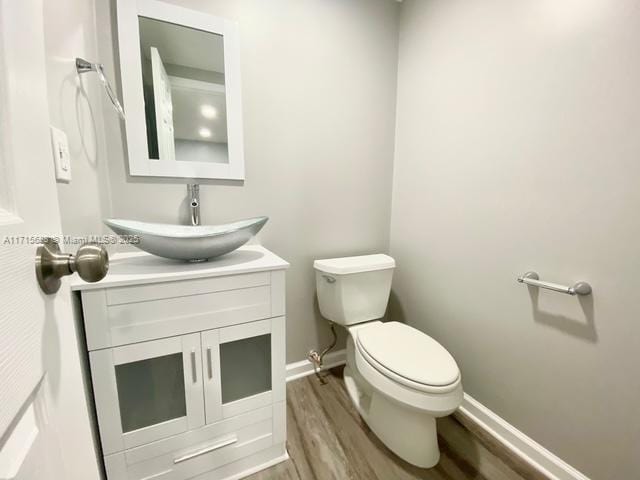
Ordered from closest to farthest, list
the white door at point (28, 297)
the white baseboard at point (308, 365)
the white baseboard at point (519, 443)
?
the white door at point (28, 297), the white baseboard at point (519, 443), the white baseboard at point (308, 365)

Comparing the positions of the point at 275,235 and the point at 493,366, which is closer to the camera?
the point at 493,366

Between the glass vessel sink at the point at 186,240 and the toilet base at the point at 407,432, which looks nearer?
the glass vessel sink at the point at 186,240

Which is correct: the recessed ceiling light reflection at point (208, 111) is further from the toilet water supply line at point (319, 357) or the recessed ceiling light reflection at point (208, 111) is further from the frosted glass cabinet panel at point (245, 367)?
the toilet water supply line at point (319, 357)

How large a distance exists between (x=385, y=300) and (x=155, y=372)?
109cm

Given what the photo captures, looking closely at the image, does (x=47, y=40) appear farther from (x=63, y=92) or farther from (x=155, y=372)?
(x=155, y=372)

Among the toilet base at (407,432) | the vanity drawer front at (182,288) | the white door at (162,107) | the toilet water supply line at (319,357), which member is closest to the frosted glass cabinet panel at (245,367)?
the vanity drawer front at (182,288)

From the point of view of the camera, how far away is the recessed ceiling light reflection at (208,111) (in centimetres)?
119

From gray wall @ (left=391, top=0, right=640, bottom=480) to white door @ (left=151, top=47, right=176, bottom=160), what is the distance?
1246 millimetres

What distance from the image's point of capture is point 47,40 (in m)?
0.64

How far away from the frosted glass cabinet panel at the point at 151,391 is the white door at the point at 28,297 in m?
0.50

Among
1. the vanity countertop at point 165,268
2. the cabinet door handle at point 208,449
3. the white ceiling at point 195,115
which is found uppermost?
the white ceiling at point 195,115

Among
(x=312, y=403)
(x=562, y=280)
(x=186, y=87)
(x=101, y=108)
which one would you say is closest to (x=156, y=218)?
(x=101, y=108)

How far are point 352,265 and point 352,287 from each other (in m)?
0.11

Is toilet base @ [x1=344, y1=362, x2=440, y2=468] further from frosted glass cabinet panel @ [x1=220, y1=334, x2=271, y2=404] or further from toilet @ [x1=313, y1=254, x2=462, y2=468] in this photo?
frosted glass cabinet panel @ [x1=220, y1=334, x2=271, y2=404]
